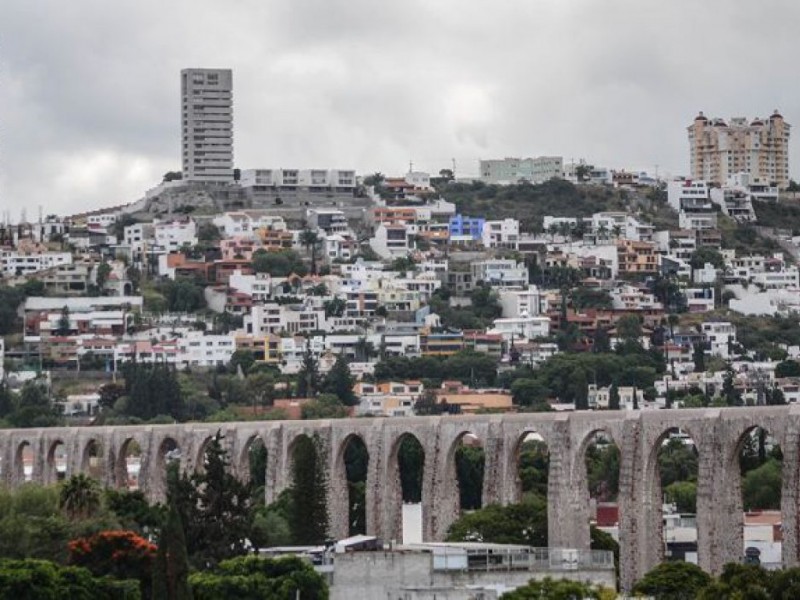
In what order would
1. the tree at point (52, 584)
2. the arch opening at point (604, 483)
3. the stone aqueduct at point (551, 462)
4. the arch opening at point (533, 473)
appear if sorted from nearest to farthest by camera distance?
1. the tree at point (52, 584)
2. the stone aqueduct at point (551, 462)
3. the arch opening at point (604, 483)
4. the arch opening at point (533, 473)

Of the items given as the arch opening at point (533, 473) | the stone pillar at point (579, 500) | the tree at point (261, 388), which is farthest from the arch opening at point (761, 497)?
the tree at point (261, 388)

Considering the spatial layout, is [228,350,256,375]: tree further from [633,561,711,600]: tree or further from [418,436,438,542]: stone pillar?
[633,561,711,600]: tree

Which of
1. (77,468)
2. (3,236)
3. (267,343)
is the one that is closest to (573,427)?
(77,468)

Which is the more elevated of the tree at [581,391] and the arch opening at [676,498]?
the tree at [581,391]

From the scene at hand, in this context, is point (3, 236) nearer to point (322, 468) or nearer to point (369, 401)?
point (369, 401)

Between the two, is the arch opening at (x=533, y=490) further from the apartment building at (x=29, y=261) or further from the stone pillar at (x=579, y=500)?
the apartment building at (x=29, y=261)
